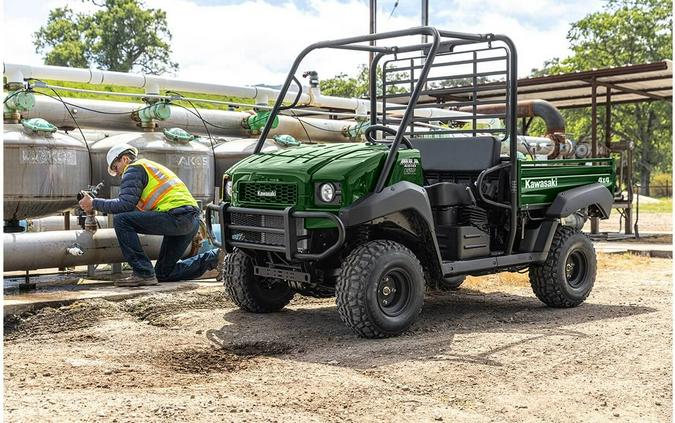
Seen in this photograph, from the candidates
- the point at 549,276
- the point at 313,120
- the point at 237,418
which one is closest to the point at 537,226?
the point at 549,276

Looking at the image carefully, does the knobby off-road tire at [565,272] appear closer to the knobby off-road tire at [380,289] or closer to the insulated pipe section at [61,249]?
the knobby off-road tire at [380,289]

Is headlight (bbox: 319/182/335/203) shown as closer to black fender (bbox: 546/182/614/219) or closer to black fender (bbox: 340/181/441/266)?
black fender (bbox: 340/181/441/266)

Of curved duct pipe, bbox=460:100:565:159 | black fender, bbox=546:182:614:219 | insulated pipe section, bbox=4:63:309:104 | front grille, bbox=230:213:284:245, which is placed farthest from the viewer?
curved duct pipe, bbox=460:100:565:159

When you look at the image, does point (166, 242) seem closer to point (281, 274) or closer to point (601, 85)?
point (281, 274)

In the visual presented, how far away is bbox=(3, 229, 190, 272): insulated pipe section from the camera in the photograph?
373 inches

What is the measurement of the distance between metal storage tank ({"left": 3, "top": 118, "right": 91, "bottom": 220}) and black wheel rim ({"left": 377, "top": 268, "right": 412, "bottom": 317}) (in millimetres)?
4991

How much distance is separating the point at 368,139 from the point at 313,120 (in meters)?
6.58

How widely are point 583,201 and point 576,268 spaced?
729mm

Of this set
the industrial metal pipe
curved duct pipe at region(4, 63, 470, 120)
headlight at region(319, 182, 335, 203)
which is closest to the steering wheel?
headlight at region(319, 182, 335, 203)

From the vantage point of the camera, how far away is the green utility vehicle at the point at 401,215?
7160 millimetres

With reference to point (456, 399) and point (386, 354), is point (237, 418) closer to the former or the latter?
point (456, 399)

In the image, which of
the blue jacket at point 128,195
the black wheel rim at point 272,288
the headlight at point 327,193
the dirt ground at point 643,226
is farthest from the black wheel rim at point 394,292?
the dirt ground at point 643,226

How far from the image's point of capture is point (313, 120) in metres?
14.8

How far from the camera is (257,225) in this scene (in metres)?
7.65
